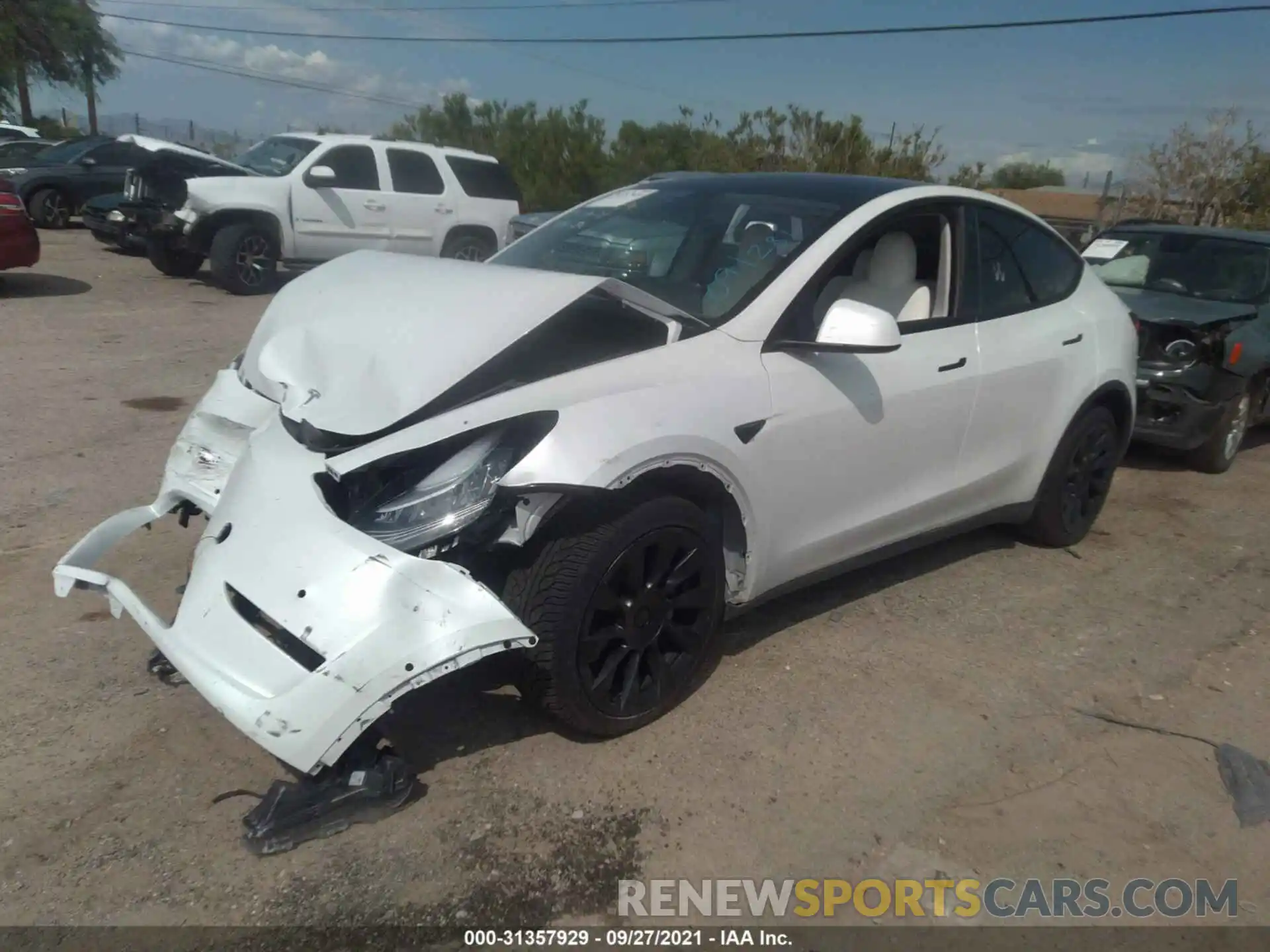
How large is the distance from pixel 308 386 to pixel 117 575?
5.36 feet

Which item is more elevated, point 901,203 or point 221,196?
point 901,203

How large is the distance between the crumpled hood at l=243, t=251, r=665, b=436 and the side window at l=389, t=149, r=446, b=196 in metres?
10.2

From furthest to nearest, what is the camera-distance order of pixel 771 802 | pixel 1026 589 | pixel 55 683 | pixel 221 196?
pixel 221 196 < pixel 1026 589 < pixel 55 683 < pixel 771 802

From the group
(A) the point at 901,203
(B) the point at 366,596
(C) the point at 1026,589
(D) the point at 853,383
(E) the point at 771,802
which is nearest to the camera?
(B) the point at 366,596

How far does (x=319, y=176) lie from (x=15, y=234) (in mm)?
3353

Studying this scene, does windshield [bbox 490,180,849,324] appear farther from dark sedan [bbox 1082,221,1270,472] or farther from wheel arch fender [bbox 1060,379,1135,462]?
dark sedan [bbox 1082,221,1270,472]

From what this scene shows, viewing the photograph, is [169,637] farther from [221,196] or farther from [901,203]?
[221,196]

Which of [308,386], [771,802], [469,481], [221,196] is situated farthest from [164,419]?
[221,196]

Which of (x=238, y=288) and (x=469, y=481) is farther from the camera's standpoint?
(x=238, y=288)

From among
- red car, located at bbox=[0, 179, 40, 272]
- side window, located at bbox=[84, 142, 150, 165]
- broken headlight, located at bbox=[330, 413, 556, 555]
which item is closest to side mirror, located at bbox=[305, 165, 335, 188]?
red car, located at bbox=[0, 179, 40, 272]

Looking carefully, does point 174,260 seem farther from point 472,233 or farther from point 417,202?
point 472,233

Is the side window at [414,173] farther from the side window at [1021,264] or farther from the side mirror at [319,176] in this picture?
the side window at [1021,264]

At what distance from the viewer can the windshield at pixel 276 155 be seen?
41.6 feet

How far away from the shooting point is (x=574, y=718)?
3.07m
